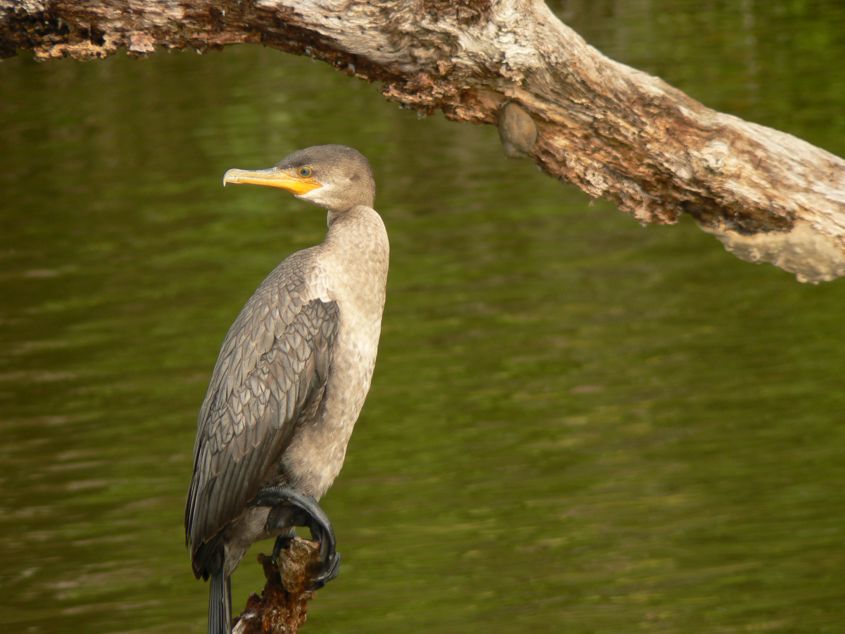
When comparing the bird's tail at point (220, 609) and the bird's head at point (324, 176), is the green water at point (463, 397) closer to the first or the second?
the bird's tail at point (220, 609)

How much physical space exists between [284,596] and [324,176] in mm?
1282

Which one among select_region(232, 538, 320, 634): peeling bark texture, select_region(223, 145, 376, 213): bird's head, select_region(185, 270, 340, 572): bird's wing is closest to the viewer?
select_region(232, 538, 320, 634): peeling bark texture

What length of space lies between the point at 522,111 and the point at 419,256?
807 centimetres

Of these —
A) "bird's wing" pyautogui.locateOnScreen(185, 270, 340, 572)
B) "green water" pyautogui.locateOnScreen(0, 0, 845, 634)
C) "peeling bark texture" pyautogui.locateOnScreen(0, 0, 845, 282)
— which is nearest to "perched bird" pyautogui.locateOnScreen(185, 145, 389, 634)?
"bird's wing" pyautogui.locateOnScreen(185, 270, 340, 572)

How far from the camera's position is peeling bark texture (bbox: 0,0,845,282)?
15.2 feet

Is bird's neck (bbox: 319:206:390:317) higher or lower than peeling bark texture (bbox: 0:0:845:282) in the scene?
lower

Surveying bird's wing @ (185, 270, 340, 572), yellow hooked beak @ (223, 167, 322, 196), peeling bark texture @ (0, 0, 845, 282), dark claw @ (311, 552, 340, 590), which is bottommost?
dark claw @ (311, 552, 340, 590)

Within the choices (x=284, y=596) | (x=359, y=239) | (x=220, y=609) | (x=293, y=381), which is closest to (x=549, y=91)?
(x=359, y=239)

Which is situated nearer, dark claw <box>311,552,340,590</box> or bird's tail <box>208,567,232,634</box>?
dark claw <box>311,552,340,590</box>

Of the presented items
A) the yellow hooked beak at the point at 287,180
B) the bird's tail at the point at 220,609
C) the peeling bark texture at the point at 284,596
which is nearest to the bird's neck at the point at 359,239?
the yellow hooked beak at the point at 287,180

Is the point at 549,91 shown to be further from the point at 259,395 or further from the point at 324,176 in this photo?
the point at 259,395

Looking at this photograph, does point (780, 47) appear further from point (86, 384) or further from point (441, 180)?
point (86, 384)

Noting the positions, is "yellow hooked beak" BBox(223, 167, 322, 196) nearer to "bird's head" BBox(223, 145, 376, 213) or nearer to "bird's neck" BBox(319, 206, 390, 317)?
"bird's head" BBox(223, 145, 376, 213)

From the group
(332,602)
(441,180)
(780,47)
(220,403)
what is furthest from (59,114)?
(220,403)
